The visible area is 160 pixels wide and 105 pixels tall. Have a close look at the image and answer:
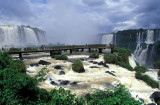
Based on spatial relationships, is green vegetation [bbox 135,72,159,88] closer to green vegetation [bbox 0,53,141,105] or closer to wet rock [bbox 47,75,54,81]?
wet rock [bbox 47,75,54,81]

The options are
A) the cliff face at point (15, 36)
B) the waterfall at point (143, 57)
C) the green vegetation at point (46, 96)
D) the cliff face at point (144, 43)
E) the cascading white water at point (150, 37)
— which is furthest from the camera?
the cascading white water at point (150, 37)

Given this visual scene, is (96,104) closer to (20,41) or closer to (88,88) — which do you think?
(88,88)

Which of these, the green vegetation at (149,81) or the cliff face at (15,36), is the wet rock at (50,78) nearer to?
the green vegetation at (149,81)

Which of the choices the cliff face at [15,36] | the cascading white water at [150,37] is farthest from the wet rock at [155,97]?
the cascading white water at [150,37]

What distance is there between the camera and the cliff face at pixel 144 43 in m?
42.5

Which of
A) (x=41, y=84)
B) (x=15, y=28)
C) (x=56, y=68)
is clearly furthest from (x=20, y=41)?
(x=41, y=84)

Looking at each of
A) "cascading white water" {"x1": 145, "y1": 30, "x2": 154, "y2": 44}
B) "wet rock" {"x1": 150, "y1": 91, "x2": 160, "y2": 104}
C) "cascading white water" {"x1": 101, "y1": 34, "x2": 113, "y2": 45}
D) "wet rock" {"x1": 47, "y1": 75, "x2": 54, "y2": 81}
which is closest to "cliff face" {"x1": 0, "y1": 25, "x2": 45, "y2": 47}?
"cascading white water" {"x1": 101, "y1": 34, "x2": 113, "y2": 45}

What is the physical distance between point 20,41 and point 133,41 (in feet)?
196

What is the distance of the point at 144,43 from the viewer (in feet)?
163

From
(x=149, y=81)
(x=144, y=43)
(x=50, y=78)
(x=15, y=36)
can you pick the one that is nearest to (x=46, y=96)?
(x=50, y=78)

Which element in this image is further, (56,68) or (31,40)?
(31,40)

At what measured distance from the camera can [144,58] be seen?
43.0m

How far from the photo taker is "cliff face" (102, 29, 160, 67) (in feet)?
140

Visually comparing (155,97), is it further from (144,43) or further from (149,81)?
(144,43)
